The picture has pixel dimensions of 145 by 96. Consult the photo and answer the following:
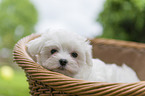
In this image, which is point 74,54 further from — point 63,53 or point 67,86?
point 67,86

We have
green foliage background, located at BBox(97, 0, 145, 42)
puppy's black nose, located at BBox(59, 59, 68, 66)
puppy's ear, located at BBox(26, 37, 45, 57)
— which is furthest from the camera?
green foliage background, located at BBox(97, 0, 145, 42)

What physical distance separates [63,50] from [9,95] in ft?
7.11

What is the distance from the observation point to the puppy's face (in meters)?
1.81

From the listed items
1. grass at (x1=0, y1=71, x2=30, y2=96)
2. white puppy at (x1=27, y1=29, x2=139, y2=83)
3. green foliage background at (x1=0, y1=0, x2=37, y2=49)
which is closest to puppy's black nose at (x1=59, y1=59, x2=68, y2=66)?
white puppy at (x1=27, y1=29, x2=139, y2=83)

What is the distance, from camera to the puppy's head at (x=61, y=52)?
183cm

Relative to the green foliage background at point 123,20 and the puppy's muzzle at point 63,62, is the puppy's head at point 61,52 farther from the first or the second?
the green foliage background at point 123,20

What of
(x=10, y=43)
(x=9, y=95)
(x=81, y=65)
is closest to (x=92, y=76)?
(x=81, y=65)

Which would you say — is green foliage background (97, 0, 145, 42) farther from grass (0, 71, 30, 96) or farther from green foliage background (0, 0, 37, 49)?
green foliage background (0, 0, 37, 49)

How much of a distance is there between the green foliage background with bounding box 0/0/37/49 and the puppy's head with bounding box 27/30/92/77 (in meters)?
4.67

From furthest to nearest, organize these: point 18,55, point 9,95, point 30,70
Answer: point 9,95, point 18,55, point 30,70

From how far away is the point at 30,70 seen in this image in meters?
1.64

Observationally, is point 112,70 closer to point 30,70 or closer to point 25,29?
point 30,70

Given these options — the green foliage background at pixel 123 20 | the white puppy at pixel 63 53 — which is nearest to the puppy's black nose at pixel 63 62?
the white puppy at pixel 63 53

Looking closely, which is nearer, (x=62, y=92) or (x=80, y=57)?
(x=62, y=92)
